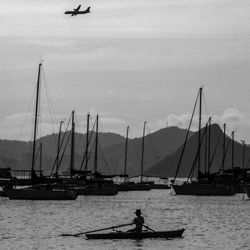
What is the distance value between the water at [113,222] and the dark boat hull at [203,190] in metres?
1.63

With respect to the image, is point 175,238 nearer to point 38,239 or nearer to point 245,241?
point 245,241

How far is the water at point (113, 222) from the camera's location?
225ft

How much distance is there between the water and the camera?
68.7 meters

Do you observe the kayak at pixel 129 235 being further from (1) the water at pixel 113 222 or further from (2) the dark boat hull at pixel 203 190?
(2) the dark boat hull at pixel 203 190

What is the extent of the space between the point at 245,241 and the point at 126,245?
11129 millimetres

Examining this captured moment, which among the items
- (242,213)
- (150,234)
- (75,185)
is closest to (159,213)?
(242,213)

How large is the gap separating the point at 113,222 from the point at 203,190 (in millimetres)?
53129

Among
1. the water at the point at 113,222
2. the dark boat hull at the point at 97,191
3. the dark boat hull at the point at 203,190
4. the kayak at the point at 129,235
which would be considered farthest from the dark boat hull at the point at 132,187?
the kayak at the point at 129,235

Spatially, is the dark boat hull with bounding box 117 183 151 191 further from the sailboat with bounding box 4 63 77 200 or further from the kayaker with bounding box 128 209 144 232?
the kayaker with bounding box 128 209 144 232

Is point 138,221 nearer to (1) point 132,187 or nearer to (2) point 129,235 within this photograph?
(2) point 129,235

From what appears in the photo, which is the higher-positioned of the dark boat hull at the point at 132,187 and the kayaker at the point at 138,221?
the dark boat hull at the point at 132,187

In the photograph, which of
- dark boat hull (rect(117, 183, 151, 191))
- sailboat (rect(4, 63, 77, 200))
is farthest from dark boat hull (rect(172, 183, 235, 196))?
sailboat (rect(4, 63, 77, 200))

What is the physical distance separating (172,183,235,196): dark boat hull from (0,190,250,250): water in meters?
1.63

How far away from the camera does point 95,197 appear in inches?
5827
